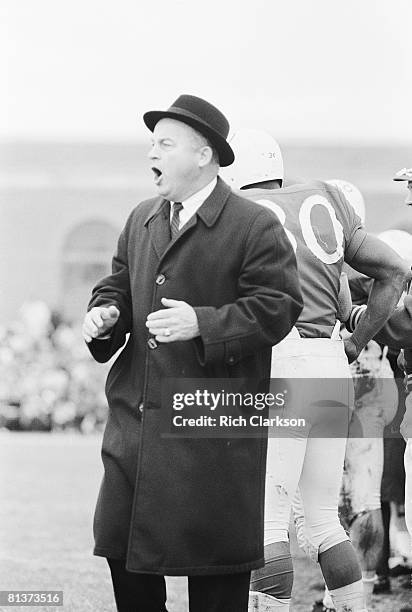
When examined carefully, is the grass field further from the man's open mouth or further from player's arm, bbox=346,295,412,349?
the man's open mouth

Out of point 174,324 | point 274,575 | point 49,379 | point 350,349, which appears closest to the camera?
point 174,324

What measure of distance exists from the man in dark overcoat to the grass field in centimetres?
92

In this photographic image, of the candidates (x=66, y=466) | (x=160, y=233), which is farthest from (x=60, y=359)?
(x=160, y=233)

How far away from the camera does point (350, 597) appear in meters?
3.25

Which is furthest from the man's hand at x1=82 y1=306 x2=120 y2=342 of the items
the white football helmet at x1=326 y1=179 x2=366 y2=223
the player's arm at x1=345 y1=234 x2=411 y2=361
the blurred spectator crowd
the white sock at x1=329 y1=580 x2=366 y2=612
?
the blurred spectator crowd

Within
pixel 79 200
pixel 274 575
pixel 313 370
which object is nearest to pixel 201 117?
pixel 313 370

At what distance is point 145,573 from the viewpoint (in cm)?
270

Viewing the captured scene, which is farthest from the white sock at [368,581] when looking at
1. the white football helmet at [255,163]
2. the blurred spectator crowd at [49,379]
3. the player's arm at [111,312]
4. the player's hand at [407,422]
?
the blurred spectator crowd at [49,379]

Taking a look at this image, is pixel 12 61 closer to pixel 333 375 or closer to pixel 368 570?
pixel 333 375

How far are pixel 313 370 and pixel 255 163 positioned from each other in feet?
2.04

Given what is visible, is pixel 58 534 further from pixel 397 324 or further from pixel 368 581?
pixel 397 324

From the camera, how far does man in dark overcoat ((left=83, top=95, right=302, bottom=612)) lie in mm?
2670

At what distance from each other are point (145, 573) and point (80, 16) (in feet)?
6.07

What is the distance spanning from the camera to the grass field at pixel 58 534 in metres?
4.05
